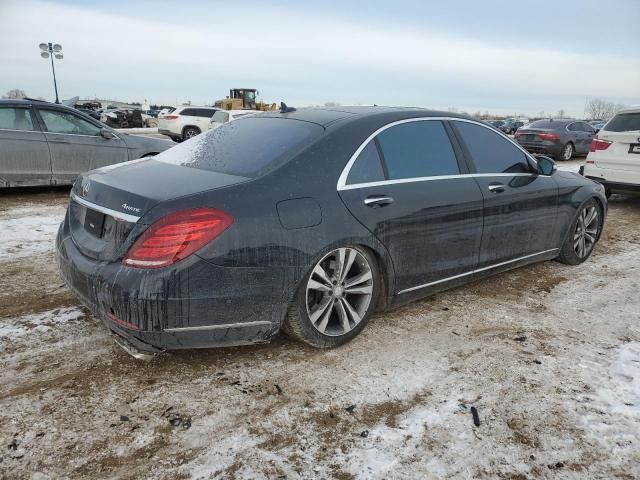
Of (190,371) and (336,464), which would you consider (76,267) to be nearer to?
(190,371)

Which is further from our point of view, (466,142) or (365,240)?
(466,142)

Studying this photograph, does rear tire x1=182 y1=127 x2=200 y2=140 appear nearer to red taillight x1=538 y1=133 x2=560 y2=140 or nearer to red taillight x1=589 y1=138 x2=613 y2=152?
red taillight x1=538 y1=133 x2=560 y2=140

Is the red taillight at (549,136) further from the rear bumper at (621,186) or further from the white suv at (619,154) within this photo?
the rear bumper at (621,186)

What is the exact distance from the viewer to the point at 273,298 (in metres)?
2.81

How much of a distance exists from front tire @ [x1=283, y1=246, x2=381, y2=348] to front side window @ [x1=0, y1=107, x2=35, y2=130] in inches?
258

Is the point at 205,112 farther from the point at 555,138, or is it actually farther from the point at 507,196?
the point at 507,196

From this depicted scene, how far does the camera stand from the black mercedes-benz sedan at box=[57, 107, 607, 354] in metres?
2.57

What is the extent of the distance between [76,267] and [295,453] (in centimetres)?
161

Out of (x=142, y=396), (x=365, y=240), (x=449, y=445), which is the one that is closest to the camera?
(x=449, y=445)

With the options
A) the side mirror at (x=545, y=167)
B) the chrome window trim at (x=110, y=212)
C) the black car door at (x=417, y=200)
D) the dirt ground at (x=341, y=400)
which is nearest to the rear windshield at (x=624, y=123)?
the side mirror at (x=545, y=167)

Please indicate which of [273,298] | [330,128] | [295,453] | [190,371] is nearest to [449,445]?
[295,453]

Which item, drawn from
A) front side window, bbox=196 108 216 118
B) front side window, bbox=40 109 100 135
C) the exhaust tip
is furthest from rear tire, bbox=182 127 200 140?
the exhaust tip

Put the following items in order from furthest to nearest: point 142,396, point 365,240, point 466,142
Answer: point 466,142 → point 365,240 → point 142,396

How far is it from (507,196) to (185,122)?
1926cm
